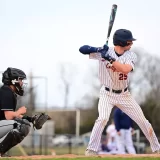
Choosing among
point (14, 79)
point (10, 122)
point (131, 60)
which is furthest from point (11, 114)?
point (131, 60)

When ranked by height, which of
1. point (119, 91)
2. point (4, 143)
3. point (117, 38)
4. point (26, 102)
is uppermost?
point (117, 38)

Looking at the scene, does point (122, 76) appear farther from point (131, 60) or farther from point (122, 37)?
point (122, 37)

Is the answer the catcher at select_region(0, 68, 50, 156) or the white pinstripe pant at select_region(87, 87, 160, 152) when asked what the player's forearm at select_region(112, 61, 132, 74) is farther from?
the catcher at select_region(0, 68, 50, 156)

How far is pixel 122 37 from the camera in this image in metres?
10.3

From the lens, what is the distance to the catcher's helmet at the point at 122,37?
10.3m

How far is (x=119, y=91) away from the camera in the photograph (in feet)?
33.8

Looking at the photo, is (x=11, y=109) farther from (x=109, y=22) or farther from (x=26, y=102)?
(x=26, y=102)

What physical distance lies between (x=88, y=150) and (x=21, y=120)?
59.9 inches

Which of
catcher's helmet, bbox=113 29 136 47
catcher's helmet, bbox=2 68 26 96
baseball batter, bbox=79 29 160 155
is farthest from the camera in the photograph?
catcher's helmet, bbox=113 29 136 47

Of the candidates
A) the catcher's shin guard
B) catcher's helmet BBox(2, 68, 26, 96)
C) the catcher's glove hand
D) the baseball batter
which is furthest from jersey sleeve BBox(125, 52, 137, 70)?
the catcher's shin guard

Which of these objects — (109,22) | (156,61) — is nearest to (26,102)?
(156,61)

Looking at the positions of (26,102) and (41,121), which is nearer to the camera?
(41,121)

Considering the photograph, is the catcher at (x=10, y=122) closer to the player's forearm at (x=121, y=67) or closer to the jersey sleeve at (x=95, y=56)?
the jersey sleeve at (x=95, y=56)

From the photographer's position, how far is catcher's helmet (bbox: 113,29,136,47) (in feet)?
33.7
